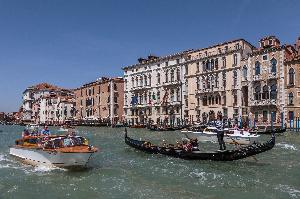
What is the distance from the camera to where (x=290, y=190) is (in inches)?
439

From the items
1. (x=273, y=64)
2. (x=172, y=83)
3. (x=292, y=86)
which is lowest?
(x=292, y=86)

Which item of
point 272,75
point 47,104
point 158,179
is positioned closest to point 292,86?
point 272,75

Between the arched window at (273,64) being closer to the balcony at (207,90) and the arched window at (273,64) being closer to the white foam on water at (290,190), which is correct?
the balcony at (207,90)

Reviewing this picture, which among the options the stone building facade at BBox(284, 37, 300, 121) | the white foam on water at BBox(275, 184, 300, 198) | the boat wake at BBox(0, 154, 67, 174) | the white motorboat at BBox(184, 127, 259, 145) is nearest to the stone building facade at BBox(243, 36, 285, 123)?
the stone building facade at BBox(284, 37, 300, 121)

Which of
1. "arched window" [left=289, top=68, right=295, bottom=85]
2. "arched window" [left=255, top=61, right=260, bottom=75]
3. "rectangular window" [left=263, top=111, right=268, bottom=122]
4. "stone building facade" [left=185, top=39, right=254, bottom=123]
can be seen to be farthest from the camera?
"stone building facade" [left=185, top=39, right=254, bottom=123]

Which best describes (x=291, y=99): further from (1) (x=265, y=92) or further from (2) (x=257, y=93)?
(2) (x=257, y=93)

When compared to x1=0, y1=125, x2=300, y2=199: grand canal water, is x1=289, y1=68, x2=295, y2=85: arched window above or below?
above

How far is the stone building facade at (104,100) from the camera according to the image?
59.8 m

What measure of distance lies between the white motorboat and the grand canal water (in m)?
7.36

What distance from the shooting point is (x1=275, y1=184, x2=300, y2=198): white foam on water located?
10587 mm

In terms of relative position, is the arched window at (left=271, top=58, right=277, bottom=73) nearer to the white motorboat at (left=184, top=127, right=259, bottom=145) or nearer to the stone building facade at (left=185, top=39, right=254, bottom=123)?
the stone building facade at (left=185, top=39, right=254, bottom=123)

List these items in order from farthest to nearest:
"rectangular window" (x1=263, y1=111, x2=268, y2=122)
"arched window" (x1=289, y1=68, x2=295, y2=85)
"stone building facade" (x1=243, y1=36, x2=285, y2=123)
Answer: "rectangular window" (x1=263, y1=111, x2=268, y2=122)
"stone building facade" (x1=243, y1=36, x2=285, y2=123)
"arched window" (x1=289, y1=68, x2=295, y2=85)

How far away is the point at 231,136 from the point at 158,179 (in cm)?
1329

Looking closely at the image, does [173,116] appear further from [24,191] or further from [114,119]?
[24,191]
